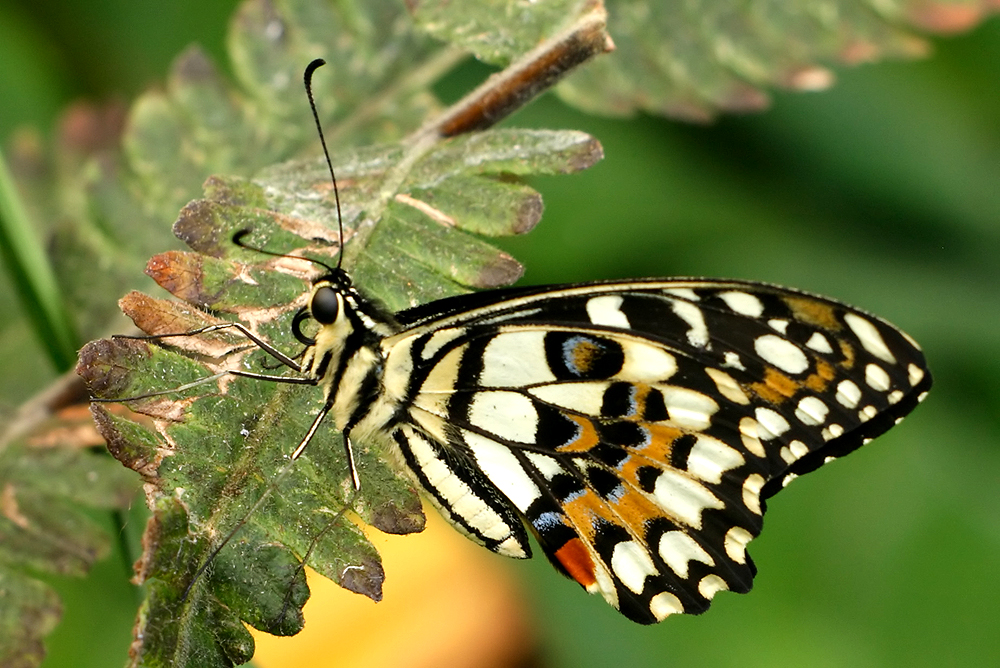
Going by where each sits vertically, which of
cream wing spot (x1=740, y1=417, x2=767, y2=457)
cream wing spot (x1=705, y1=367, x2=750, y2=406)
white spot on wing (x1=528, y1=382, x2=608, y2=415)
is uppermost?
white spot on wing (x1=528, y1=382, x2=608, y2=415)

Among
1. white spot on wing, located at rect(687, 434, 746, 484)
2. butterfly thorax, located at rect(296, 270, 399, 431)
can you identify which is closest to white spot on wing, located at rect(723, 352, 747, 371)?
white spot on wing, located at rect(687, 434, 746, 484)

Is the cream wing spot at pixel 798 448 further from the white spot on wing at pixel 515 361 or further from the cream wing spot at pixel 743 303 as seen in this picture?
the white spot on wing at pixel 515 361

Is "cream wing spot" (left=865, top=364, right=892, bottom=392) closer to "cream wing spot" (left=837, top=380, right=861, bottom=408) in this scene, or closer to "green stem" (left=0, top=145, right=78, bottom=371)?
"cream wing spot" (left=837, top=380, right=861, bottom=408)

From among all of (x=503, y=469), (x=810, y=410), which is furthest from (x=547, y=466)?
(x=810, y=410)

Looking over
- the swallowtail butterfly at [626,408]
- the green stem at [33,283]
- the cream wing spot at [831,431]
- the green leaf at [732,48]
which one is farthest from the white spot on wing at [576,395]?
the green stem at [33,283]

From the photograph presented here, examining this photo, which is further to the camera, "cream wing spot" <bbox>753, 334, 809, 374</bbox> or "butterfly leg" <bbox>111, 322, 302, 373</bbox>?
"cream wing spot" <bbox>753, 334, 809, 374</bbox>

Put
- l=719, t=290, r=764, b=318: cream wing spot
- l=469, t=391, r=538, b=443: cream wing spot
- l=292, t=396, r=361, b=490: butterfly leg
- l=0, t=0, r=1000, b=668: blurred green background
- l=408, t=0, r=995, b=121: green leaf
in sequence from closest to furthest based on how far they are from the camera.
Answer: l=292, t=396, r=361, b=490: butterfly leg, l=719, t=290, r=764, b=318: cream wing spot, l=469, t=391, r=538, b=443: cream wing spot, l=408, t=0, r=995, b=121: green leaf, l=0, t=0, r=1000, b=668: blurred green background

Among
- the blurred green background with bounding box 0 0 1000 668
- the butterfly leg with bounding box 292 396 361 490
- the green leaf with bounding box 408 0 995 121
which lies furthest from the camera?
the blurred green background with bounding box 0 0 1000 668

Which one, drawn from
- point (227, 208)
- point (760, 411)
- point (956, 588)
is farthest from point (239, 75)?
point (956, 588)
